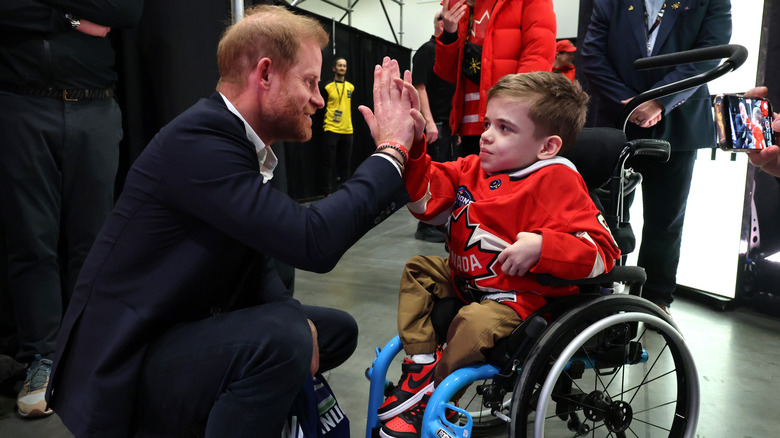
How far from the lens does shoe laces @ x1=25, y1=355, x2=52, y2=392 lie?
1.57 metres

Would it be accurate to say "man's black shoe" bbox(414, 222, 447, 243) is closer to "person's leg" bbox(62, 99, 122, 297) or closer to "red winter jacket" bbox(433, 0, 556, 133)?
"red winter jacket" bbox(433, 0, 556, 133)

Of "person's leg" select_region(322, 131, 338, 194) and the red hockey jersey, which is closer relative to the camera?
the red hockey jersey

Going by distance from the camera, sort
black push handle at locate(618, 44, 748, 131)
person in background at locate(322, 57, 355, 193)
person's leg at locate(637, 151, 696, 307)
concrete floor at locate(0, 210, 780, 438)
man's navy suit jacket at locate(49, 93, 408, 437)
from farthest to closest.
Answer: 1. person in background at locate(322, 57, 355, 193)
2. person's leg at locate(637, 151, 696, 307)
3. concrete floor at locate(0, 210, 780, 438)
4. black push handle at locate(618, 44, 748, 131)
5. man's navy suit jacket at locate(49, 93, 408, 437)

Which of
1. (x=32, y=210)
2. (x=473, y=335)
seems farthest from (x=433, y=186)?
(x=32, y=210)

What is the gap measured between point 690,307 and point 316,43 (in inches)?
97.2

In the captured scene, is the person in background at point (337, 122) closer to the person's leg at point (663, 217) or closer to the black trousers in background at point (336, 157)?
the black trousers in background at point (336, 157)

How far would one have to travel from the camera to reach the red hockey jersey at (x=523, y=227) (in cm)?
106

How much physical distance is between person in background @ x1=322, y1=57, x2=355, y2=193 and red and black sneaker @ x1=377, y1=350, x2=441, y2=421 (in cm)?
522

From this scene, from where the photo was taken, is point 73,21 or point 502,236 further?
point 73,21

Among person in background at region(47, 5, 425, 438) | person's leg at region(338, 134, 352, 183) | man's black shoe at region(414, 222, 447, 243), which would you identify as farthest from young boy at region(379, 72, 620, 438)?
person's leg at region(338, 134, 352, 183)

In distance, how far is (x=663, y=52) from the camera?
1974mm

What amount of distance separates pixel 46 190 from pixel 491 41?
1.62m

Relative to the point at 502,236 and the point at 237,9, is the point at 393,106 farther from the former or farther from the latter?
the point at 237,9

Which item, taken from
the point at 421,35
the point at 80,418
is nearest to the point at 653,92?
the point at 80,418
